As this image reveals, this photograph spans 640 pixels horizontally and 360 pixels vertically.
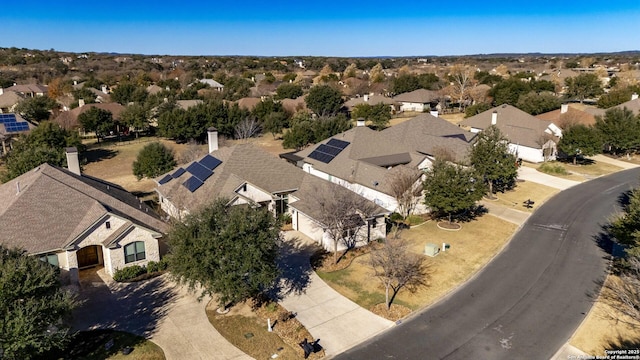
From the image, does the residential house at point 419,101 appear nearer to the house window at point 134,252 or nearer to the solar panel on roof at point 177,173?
the solar panel on roof at point 177,173

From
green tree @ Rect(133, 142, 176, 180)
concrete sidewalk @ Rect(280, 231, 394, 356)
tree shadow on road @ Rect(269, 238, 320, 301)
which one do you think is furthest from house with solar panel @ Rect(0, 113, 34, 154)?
concrete sidewalk @ Rect(280, 231, 394, 356)

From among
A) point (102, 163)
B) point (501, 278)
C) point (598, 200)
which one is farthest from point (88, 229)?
point (598, 200)

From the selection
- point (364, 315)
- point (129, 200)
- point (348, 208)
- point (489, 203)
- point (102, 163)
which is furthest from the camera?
point (102, 163)

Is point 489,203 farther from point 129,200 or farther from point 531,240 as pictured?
point 129,200

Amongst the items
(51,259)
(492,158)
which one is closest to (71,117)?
(51,259)

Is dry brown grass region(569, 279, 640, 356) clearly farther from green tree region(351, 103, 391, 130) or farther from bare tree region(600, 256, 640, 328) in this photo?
green tree region(351, 103, 391, 130)

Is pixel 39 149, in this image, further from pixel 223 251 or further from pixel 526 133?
pixel 526 133
